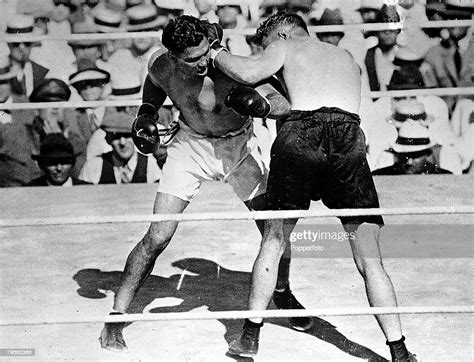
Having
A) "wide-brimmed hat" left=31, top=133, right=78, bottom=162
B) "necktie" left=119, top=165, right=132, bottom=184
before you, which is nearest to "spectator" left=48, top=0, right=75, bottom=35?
"wide-brimmed hat" left=31, top=133, right=78, bottom=162

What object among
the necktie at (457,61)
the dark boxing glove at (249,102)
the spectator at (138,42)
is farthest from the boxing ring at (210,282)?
the spectator at (138,42)

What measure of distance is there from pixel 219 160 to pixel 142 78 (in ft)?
7.88

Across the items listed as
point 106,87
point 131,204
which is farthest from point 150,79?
point 106,87

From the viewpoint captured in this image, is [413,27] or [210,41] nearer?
[210,41]

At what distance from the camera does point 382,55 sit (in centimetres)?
512

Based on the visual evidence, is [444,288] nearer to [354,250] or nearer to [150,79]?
[354,250]

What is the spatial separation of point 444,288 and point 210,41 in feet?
4.31

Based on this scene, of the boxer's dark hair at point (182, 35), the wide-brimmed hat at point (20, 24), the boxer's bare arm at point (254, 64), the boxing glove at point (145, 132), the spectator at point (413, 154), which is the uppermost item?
the boxer's dark hair at point (182, 35)

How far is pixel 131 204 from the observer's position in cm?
451

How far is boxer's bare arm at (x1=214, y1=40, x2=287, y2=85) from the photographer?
249 centimetres

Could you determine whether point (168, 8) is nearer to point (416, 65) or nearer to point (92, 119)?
point (92, 119)

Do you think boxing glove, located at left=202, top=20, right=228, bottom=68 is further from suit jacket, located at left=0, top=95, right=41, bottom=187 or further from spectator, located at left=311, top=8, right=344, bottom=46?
suit jacket, located at left=0, top=95, right=41, bottom=187

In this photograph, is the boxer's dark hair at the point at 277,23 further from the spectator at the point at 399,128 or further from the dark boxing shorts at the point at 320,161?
the spectator at the point at 399,128

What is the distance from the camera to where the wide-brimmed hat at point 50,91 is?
5070 millimetres
